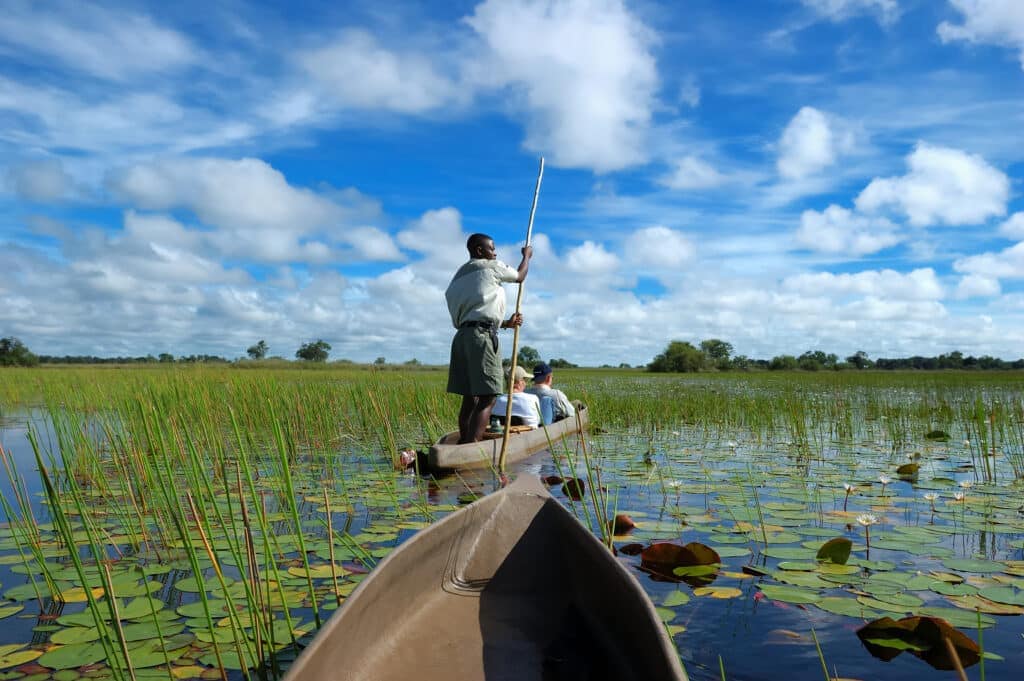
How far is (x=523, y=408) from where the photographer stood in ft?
21.3

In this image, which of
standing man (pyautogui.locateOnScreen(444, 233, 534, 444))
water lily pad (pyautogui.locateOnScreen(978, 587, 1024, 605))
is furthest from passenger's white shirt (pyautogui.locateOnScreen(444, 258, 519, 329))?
water lily pad (pyautogui.locateOnScreen(978, 587, 1024, 605))

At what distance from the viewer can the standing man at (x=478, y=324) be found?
17.4 ft

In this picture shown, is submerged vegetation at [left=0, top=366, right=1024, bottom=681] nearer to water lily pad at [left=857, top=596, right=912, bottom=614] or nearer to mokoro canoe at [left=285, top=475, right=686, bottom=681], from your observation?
water lily pad at [left=857, top=596, right=912, bottom=614]

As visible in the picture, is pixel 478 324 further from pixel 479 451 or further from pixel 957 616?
pixel 957 616

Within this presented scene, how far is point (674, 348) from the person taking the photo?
41594mm

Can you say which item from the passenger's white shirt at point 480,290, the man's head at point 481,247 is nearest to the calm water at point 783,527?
the passenger's white shirt at point 480,290

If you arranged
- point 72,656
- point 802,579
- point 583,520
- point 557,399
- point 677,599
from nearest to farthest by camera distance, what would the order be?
point 72,656
point 677,599
point 802,579
point 583,520
point 557,399

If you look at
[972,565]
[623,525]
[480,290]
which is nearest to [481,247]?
[480,290]

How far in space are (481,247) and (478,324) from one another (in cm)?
65

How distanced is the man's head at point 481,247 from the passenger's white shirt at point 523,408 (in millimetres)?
1498

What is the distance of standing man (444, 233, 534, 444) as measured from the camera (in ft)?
17.4

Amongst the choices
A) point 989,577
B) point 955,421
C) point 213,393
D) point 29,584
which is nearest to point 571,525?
point 989,577

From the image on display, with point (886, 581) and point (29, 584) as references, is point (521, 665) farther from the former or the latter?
point (29, 584)

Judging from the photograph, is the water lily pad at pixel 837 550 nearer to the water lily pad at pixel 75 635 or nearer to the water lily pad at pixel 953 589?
the water lily pad at pixel 953 589
